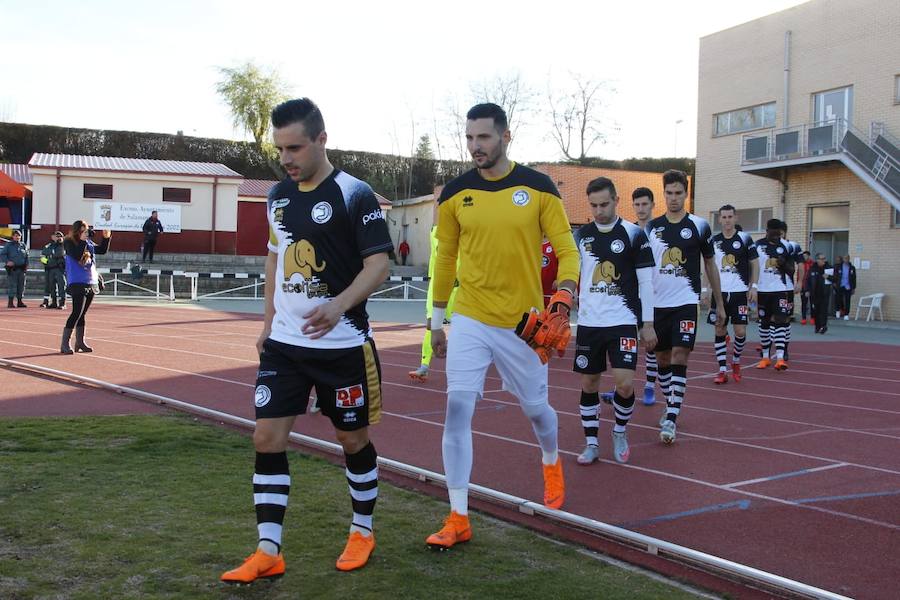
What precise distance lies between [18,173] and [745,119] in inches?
1234

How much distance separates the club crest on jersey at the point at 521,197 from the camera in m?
4.85

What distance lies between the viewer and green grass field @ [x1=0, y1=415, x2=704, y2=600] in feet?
12.8

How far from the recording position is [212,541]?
4.48m

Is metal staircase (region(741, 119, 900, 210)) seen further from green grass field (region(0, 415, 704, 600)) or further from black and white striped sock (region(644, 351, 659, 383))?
green grass field (region(0, 415, 704, 600))

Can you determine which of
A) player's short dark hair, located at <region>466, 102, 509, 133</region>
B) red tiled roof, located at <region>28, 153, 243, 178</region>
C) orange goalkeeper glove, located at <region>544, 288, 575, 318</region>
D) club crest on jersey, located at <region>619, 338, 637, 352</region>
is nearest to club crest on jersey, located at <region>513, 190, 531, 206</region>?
player's short dark hair, located at <region>466, 102, 509, 133</region>

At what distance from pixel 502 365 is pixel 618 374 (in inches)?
77.0

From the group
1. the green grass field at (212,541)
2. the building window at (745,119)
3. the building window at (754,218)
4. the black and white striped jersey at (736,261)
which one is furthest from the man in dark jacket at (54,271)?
the building window at (745,119)

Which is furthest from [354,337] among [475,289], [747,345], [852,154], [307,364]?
[852,154]

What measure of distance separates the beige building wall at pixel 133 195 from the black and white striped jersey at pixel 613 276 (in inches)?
1220

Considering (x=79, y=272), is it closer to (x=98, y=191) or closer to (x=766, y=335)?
(x=766, y=335)

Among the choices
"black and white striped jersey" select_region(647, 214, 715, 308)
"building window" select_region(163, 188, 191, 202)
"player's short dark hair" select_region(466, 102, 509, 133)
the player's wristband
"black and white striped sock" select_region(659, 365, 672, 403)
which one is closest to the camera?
"player's short dark hair" select_region(466, 102, 509, 133)

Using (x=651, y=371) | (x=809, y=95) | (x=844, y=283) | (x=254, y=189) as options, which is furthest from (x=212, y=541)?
(x=254, y=189)

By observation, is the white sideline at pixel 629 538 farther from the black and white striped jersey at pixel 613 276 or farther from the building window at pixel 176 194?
the building window at pixel 176 194

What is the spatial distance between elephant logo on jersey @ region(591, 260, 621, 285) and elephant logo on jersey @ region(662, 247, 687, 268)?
5.63 ft
